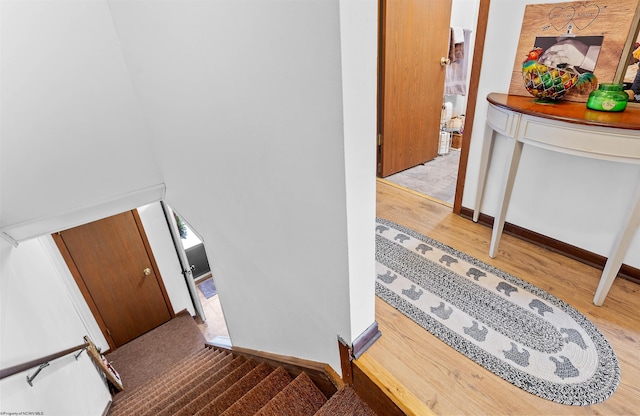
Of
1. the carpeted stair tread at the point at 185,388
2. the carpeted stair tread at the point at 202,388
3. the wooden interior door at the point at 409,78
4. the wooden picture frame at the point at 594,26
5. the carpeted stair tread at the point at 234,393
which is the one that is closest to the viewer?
the wooden picture frame at the point at 594,26

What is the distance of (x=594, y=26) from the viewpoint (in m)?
1.45

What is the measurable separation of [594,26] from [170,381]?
3.91m

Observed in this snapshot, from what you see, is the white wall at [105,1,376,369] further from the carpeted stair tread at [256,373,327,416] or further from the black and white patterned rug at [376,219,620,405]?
the black and white patterned rug at [376,219,620,405]

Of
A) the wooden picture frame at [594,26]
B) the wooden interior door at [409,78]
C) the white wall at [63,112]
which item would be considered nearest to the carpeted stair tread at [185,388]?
the white wall at [63,112]

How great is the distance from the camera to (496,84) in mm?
1879

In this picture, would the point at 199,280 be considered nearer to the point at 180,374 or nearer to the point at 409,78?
the point at 180,374

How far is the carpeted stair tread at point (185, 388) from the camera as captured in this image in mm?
2320

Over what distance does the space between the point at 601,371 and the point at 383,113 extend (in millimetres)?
2204

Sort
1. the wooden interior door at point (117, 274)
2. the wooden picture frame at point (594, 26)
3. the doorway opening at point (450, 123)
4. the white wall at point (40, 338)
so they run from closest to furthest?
the wooden picture frame at point (594, 26)
the white wall at point (40, 338)
the doorway opening at point (450, 123)
the wooden interior door at point (117, 274)

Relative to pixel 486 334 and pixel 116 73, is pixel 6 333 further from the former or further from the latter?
pixel 486 334

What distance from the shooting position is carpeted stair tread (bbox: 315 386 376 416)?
1.23 metres

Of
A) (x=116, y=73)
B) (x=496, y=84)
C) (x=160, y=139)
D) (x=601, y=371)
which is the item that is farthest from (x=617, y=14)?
(x=116, y=73)

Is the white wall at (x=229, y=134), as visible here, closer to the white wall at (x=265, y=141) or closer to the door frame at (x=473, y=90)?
the white wall at (x=265, y=141)

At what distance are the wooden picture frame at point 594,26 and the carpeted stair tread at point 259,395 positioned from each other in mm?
2113
